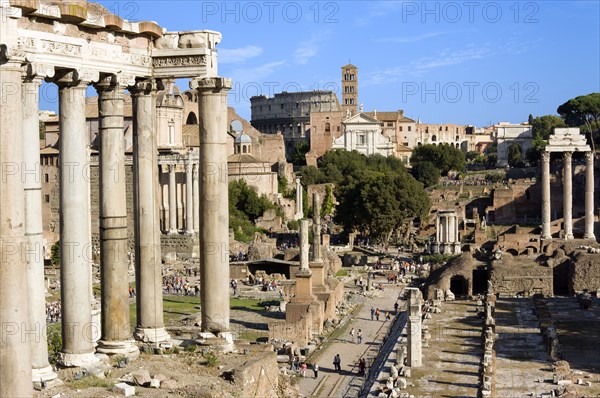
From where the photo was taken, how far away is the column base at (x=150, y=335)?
42.3 ft

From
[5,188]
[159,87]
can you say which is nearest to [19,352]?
[5,188]

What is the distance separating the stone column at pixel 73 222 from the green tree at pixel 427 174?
259ft

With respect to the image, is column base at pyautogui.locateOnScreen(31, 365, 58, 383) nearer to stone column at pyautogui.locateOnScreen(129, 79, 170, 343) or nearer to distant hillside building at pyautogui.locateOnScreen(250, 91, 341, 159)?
stone column at pyautogui.locateOnScreen(129, 79, 170, 343)

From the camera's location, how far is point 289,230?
65312mm

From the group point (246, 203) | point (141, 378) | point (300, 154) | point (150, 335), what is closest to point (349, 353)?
point (150, 335)

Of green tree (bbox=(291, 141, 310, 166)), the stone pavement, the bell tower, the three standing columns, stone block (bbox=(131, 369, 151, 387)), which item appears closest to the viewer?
stone block (bbox=(131, 369, 151, 387))

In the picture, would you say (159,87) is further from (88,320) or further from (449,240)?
(449,240)

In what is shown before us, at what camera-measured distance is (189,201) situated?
54062 mm

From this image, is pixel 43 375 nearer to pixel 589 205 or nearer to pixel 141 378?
pixel 141 378

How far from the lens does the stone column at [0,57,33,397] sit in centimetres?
865

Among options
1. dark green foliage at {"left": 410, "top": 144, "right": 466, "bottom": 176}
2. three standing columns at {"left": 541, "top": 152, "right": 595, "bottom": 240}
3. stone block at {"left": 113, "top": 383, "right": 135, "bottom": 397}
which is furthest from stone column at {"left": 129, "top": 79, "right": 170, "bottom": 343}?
dark green foliage at {"left": 410, "top": 144, "right": 466, "bottom": 176}

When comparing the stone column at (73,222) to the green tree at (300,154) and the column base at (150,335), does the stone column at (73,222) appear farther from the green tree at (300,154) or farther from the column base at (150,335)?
the green tree at (300,154)

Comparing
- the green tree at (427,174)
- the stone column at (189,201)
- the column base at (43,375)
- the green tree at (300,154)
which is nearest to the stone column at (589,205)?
the stone column at (189,201)

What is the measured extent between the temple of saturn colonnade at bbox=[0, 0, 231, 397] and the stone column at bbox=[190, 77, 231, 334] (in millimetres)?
14
